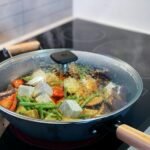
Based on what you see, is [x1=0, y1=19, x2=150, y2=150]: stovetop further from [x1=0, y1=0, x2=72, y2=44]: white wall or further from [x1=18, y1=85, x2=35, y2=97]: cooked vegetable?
[x1=18, y1=85, x2=35, y2=97]: cooked vegetable

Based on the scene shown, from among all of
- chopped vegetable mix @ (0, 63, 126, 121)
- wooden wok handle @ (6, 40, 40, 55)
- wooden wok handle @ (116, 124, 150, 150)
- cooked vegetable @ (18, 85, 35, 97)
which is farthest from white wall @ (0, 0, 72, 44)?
wooden wok handle @ (116, 124, 150, 150)

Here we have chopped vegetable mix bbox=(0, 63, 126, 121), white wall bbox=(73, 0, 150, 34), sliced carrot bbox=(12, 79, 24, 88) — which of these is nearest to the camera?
chopped vegetable mix bbox=(0, 63, 126, 121)

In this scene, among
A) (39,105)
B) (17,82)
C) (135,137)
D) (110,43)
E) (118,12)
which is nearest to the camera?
(135,137)

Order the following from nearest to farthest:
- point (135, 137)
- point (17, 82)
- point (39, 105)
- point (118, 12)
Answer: point (135, 137), point (39, 105), point (17, 82), point (118, 12)

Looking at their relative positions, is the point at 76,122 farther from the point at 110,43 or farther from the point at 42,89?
the point at 110,43

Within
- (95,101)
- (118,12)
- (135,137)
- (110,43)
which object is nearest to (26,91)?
(95,101)

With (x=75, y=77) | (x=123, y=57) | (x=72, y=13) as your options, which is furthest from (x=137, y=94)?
(x=72, y=13)

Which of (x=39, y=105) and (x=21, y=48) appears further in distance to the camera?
(x=21, y=48)

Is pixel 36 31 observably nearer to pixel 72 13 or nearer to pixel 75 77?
pixel 72 13
